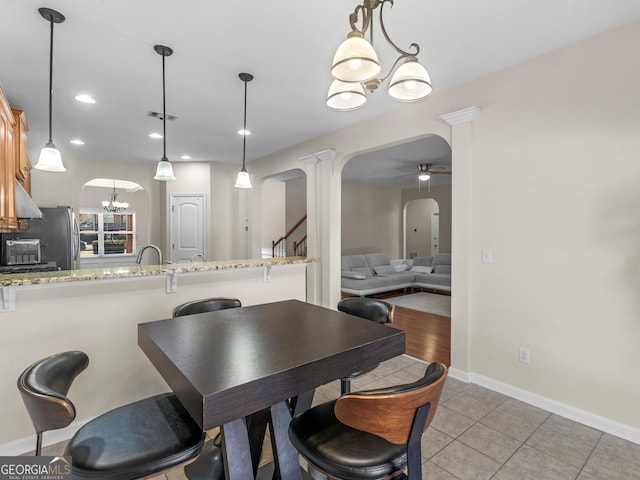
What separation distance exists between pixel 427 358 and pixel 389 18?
320 centimetres

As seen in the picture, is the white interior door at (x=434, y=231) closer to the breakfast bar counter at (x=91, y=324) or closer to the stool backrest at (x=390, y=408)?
the breakfast bar counter at (x=91, y=324)

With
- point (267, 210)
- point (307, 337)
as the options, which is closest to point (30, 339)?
point (307, 337)

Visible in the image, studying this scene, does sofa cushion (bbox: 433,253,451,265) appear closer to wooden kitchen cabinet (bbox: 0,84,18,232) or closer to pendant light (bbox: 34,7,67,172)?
pendant light (bbox: 34,7,67,172)

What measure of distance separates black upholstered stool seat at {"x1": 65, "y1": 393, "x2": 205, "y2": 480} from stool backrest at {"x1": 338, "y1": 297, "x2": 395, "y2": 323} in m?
1.36

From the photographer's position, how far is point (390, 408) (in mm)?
1022

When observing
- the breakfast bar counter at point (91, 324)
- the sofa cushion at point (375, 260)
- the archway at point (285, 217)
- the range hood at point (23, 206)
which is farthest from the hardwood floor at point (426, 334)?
the range hood at point (23, 206)

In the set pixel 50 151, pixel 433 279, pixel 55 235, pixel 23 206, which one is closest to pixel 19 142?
pixel 23 206

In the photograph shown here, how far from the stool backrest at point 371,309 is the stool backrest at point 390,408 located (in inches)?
47.1

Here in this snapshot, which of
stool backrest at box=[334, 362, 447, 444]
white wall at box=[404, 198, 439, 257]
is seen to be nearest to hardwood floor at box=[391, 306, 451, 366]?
stool backrest at box=[334, 362, 447, 444]

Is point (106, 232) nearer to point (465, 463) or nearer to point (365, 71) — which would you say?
point (365, 71)

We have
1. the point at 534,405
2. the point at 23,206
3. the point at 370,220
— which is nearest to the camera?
the point at 534,405

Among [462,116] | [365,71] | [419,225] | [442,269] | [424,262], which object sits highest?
[462,116]

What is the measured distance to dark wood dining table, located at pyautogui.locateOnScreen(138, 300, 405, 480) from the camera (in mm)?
1081

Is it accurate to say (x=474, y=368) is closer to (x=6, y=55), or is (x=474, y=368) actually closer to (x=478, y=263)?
(x=478, y=263)
